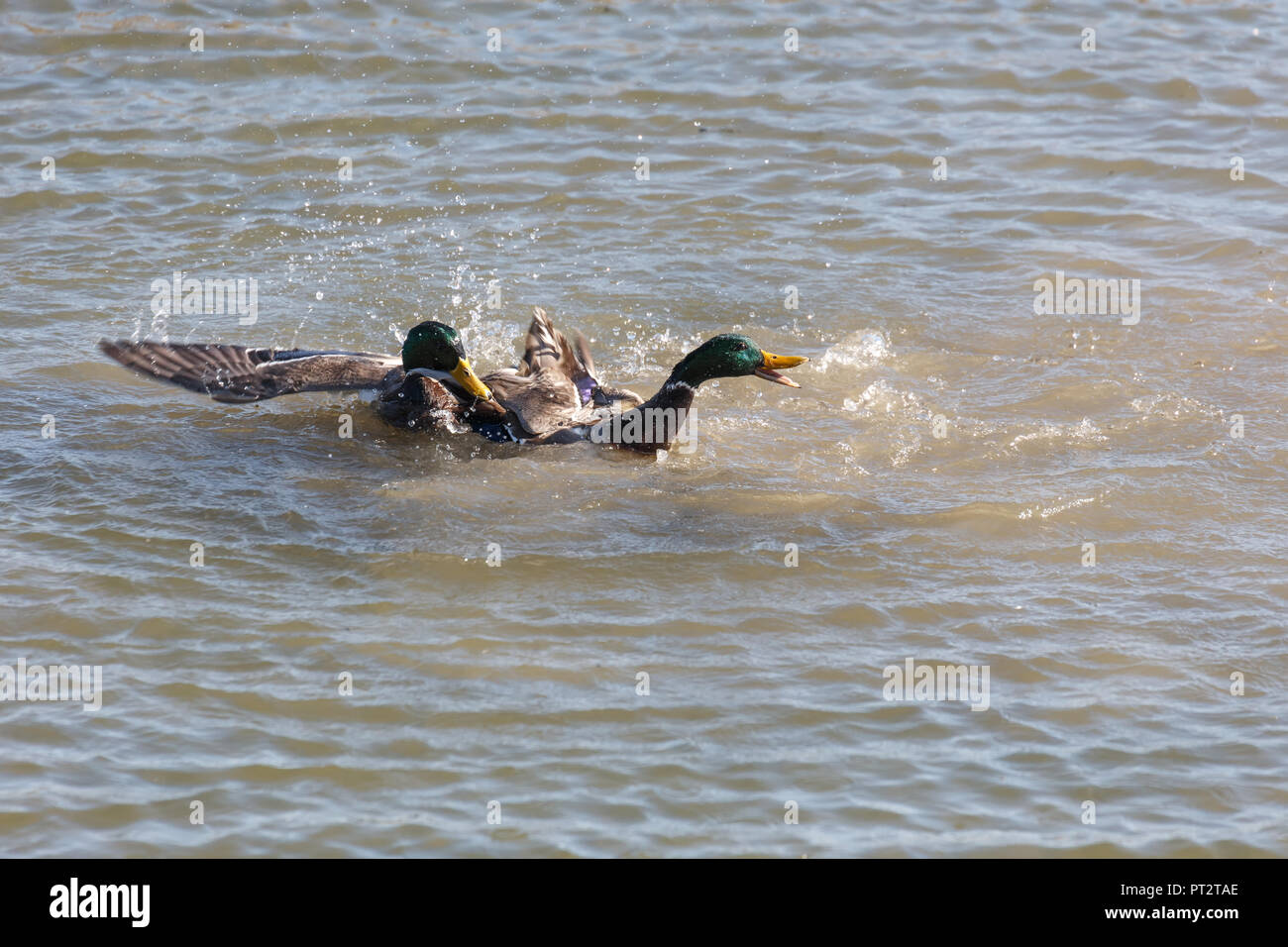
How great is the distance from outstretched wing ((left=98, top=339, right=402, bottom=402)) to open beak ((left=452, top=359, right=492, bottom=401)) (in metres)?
0.42

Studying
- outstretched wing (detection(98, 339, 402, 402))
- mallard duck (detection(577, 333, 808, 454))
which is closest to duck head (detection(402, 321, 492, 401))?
outstretched wing (detection(98, 339, 402, 402))

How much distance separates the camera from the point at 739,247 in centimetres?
977

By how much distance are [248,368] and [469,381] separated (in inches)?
50.1

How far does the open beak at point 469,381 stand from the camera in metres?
7.57

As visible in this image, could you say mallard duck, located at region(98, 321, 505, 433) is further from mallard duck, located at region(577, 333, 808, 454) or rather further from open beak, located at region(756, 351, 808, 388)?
open beak, located at region(756, 351, 808, 388)

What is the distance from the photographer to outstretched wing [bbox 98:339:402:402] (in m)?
7.67

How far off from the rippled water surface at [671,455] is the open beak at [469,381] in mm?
295

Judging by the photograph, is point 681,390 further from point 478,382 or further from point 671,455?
point 478,382

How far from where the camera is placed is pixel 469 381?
760cm

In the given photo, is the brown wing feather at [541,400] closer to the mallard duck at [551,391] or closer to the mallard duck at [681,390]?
the mallard duck at [551,391]

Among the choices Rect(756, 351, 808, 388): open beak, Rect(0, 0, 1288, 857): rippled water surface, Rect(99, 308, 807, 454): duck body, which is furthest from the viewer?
Rect(99, 308, 807, 454): duck body

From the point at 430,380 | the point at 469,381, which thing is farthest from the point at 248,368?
the point at 469,381

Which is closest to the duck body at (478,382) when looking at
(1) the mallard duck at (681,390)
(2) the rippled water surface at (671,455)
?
(1) the mallard duck at (681,390)
